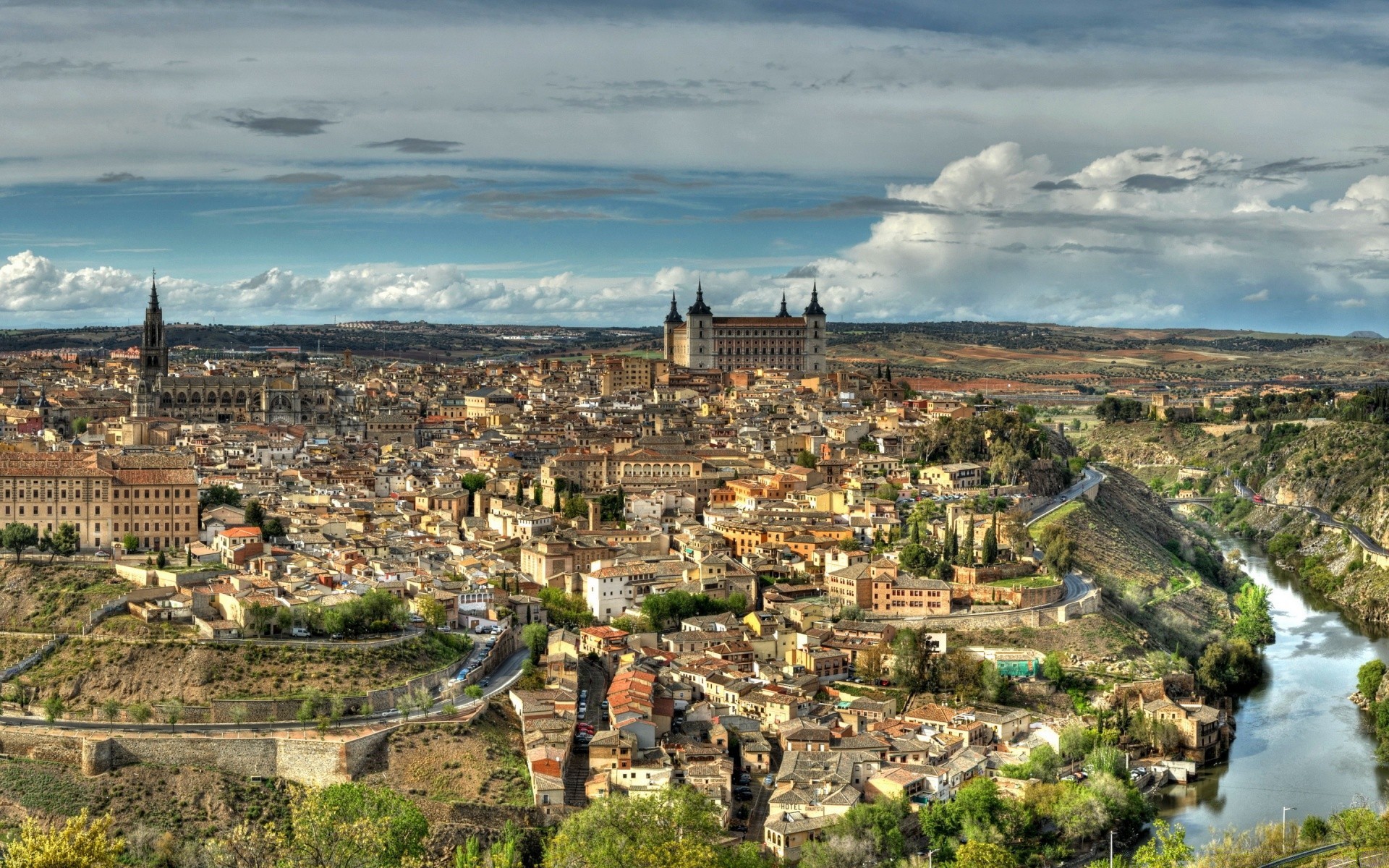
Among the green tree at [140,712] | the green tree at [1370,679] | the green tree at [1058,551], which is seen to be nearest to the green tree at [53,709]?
the green tree at [140,712]

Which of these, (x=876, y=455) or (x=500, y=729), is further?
(x=876, y=455)

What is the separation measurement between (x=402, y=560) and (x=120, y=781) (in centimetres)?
1120

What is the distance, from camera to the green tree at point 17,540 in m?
37.8

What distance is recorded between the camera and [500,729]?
30.8m

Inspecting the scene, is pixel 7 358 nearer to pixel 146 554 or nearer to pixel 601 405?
pixel 601 405

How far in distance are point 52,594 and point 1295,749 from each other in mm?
26467

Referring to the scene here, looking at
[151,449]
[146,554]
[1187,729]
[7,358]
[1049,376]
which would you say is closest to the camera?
[1187,729]

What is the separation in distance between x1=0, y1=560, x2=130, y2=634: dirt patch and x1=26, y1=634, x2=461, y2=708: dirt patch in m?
1.38

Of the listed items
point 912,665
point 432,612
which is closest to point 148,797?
point 432,612

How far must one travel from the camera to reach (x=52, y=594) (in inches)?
1393

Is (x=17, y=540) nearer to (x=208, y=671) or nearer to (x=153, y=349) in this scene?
(x=208, y=671)

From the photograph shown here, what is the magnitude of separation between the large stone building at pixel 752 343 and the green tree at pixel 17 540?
A: 5259 cm

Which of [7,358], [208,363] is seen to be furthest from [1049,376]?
[7,358]

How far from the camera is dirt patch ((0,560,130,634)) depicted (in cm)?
3441
